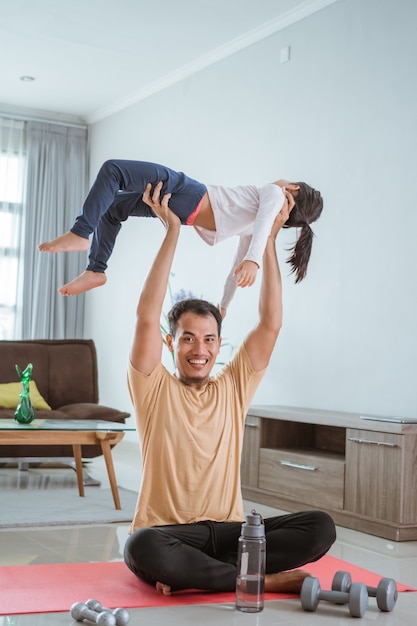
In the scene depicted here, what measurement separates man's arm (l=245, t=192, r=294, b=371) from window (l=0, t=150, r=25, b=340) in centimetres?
565

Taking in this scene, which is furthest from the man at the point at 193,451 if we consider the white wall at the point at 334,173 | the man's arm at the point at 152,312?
the white wall at the point at 334,173

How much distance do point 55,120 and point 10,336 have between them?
2169 millimetres

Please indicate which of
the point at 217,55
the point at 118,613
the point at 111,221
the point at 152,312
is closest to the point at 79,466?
the point at 111,221

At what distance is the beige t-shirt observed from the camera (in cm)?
262

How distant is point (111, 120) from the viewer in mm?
8133

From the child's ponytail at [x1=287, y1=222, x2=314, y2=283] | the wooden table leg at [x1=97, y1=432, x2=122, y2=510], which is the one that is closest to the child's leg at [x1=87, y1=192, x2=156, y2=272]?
the child's ponytail at [x1=287, y1=222, x2=314, y2=283]

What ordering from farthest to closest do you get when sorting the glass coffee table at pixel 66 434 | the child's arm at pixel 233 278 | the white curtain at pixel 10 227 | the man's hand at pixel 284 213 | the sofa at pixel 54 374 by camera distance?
1. the white curtain at pixel 10 227
2. the sofa at pixel 54 374
3. the glass coffee table at pixel 66 434
4. the child's arm at pixel 233 278
5. the man's hand at pixel 284 213

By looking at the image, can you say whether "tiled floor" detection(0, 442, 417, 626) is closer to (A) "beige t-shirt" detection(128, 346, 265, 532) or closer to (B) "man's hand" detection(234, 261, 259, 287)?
(A) "beige t-shirt" detection(128, 346, 265, 532)

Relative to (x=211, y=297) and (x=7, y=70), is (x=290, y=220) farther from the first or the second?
(x=7, y=70)

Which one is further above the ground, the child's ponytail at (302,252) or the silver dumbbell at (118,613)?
the child's ponytail at (302,252)

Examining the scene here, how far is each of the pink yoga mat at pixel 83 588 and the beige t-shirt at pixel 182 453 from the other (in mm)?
222

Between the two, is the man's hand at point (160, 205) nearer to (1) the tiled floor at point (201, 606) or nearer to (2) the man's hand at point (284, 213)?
(2) the man's hand at point (284, 213)

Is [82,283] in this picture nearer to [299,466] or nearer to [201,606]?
[201,606]

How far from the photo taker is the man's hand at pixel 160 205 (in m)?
2.69
